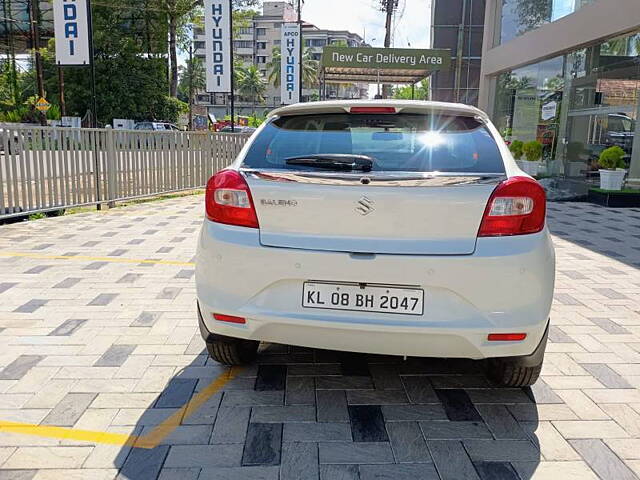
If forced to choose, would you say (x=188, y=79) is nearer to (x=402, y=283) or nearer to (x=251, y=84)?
(x=251, y=84)

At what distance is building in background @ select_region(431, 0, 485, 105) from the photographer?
33.2 meters

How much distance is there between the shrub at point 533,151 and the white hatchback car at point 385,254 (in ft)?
47.7

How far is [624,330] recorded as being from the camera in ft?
14.3

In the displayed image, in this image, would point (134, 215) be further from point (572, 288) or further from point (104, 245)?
point (572, 288)

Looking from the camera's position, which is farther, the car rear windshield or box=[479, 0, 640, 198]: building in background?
box=[479, 0, 640, 198]: building in background

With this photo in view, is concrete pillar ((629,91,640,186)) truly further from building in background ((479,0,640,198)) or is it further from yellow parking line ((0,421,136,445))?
yellow parking line ((0,421,136,445))

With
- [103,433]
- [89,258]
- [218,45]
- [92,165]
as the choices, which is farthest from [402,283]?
[218,45]

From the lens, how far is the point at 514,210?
2.71 m

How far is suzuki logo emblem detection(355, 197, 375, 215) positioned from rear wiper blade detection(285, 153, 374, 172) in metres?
0.25

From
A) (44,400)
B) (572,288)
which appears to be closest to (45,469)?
(44,400)

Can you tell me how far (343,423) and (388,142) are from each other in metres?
1.56

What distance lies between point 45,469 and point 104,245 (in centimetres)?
506

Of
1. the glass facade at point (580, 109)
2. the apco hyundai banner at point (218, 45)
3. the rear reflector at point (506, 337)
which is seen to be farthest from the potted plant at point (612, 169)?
the rear reflector at point (506, 337)

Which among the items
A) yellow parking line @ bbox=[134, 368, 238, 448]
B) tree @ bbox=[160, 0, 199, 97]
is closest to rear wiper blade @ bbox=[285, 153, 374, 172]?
yellow parking line @ bbox=[134, 368, 238, 448]
